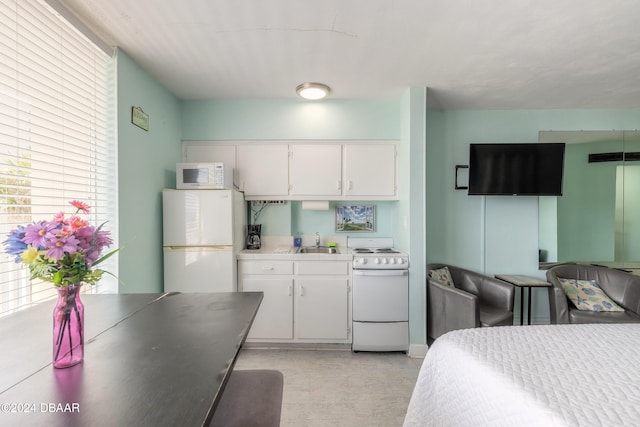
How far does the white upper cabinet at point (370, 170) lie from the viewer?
2965 millimetres

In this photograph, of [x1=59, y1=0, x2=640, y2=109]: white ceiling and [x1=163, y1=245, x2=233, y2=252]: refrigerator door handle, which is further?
[x1=163, y1=245, x2=233, y2=252]: refrigerator door handle

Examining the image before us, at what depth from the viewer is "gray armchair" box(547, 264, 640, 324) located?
237cm

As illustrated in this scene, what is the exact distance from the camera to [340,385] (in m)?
2.13

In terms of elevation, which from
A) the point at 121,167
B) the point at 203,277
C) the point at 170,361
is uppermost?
the point at 121,167

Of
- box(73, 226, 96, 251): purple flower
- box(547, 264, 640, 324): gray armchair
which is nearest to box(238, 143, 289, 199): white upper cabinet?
box(73, 226, 96, 251): purple flower

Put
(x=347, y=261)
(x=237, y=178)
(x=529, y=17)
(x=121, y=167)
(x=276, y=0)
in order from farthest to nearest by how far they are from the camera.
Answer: (x=237, y=178) → (x=347, y=261) → (x=121, y=167) → (x=529, y=17) → (x=276, y=0)

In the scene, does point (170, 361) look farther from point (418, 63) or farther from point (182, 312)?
point (418, 63)

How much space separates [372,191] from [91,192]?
243cm

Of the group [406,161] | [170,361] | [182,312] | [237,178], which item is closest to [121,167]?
[237,178]

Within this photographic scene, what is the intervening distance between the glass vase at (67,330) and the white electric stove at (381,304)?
2.11 m

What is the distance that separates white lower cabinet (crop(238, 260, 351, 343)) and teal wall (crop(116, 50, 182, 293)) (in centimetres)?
82

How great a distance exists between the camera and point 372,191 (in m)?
2.97

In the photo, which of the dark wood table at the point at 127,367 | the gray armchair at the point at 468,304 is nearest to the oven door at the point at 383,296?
the gray armchair at the point at 468,304

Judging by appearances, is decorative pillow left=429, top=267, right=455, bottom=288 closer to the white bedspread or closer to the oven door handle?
the oven door handle
